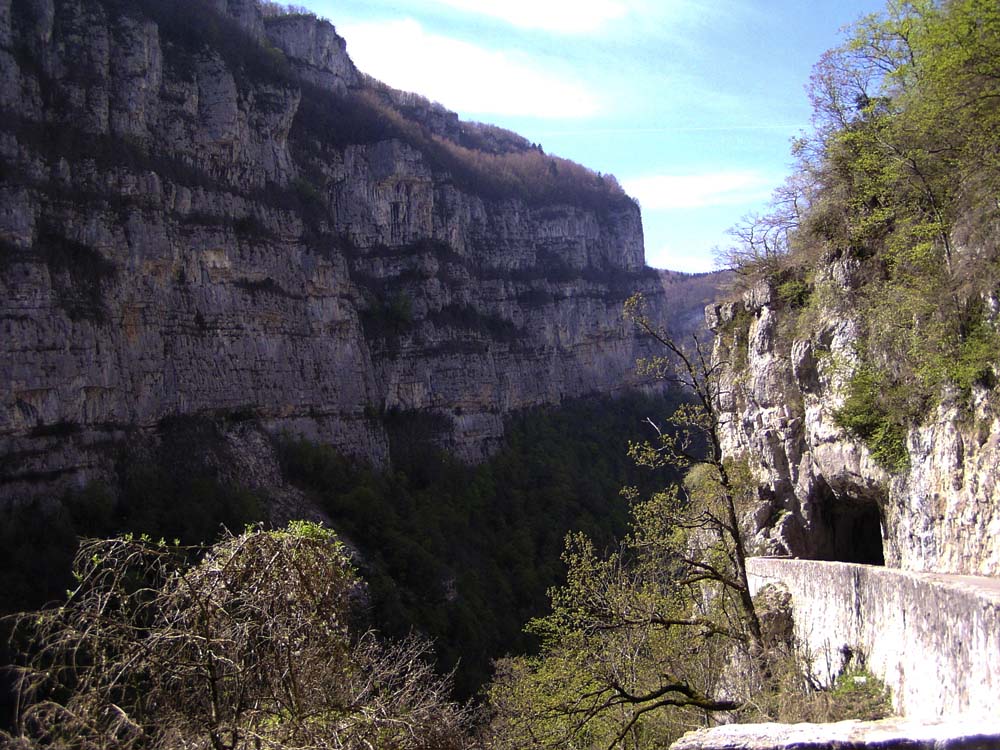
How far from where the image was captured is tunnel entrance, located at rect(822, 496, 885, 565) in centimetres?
1823

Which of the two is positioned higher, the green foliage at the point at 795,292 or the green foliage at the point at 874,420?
the green foliage at the point at 795,292

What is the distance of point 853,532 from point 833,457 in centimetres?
375

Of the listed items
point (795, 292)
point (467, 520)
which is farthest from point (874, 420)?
point (467, 520)

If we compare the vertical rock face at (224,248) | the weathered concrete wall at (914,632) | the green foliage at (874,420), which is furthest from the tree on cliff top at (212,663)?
the vertical rock face at (224,248)

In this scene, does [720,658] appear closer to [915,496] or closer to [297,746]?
[915,496]

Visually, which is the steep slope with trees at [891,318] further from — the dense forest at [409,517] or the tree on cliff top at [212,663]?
the dense forest at [409,517]

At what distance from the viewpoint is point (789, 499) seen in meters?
18.6

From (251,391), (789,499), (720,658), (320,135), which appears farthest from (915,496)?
(320,135)

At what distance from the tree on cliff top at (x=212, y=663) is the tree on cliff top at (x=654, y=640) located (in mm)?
3754

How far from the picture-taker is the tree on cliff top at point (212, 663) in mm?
6363

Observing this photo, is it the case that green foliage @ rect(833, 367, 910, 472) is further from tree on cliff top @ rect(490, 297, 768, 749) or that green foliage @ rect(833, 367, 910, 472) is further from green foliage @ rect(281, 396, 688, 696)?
green foliage @ rect(281, 396, 688, 696)

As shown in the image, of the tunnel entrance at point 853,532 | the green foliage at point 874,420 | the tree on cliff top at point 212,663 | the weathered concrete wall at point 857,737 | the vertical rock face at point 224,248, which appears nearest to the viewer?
the weathered concrete wall at point 857,737

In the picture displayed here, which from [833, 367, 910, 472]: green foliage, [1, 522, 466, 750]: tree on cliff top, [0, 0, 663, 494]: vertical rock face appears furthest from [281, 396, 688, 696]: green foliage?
[1, 522, 466, 750]: tree on cliff top

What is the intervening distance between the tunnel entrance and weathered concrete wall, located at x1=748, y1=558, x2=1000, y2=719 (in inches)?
248
